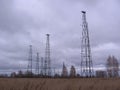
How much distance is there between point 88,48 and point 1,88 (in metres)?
28.5

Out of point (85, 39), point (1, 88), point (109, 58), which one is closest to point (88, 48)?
point (85, 39)

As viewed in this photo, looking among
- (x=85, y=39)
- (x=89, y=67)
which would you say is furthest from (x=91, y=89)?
(x=85, y=39)

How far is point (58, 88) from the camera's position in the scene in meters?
11.8

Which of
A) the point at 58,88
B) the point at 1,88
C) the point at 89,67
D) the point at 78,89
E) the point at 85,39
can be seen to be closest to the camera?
the point at 78,89

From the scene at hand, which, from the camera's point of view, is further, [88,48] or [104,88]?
[88,48]

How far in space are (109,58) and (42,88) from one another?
96497 mm

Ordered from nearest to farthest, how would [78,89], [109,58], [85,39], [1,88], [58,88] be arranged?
[78,89], [58,88], [1,88], [85,39], [109,58]

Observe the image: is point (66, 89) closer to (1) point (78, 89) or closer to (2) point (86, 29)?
(1) point (78, 89)

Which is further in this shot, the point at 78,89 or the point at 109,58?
the point at 109,58

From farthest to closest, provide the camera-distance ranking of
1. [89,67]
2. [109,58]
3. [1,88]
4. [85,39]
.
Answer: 1. [109,58]
2. [85,39]
3. [89,67]
4. [1,88]

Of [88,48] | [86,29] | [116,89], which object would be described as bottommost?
[116,89]

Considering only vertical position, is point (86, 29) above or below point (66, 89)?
above

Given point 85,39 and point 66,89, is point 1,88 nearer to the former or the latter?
point 66,89

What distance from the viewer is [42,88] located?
11398 millimetres
